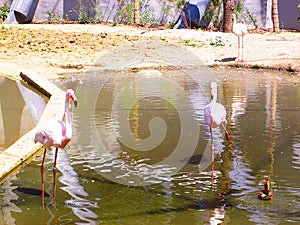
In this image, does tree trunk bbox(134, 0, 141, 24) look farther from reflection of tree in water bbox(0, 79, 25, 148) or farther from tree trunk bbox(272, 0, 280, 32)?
reflection of tree in water bbox(0, 79, 25, 148)

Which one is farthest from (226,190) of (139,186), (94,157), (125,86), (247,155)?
(125,86)

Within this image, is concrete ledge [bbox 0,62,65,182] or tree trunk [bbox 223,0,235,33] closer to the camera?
concrete ledge [bbox 0,62,65,182]

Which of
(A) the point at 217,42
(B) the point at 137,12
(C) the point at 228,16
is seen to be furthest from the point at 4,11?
(A) the point at 217,42

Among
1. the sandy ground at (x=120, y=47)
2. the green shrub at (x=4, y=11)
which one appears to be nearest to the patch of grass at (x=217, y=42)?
the sandy ground at (x=120, y=47)

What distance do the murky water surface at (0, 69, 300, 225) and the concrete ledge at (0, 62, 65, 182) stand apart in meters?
0.12

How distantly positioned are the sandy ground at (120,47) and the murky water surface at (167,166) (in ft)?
13.4

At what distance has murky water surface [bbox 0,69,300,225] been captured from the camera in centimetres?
430

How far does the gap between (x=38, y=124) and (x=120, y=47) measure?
28.8ft

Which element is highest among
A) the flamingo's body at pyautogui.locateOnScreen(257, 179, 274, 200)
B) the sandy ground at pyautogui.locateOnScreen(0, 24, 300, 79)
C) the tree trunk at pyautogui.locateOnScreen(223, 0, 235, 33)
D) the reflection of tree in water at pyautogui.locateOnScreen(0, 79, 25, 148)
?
the tree trunk at pyautogui.locateOnScreen(223, 0, 235, 33)

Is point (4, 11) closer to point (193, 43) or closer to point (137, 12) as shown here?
point (137, 12)

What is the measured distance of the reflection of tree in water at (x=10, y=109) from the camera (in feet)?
22.1

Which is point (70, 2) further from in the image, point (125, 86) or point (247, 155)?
point (247, 155)

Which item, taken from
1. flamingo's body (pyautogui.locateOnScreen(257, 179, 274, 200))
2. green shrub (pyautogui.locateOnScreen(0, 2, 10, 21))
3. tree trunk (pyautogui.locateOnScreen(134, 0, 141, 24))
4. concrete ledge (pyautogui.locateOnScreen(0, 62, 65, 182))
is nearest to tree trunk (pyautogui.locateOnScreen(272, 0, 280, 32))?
tree trunk (pyautogui.locateOnScreen(134, 0, 141, 24))

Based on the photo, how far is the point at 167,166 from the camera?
18.1ft
